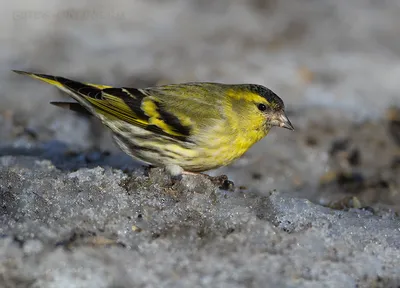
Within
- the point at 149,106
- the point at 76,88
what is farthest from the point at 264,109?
the point at 76,88

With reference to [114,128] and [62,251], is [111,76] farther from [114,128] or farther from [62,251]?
[62,251]

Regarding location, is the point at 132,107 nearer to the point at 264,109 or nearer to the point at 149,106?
the point at 149,106

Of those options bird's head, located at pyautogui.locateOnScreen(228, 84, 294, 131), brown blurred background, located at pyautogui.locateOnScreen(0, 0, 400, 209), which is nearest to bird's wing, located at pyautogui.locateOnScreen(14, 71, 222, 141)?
bird's head, located at pyautogui.locateOnScreen(228, 84, 294, 131)

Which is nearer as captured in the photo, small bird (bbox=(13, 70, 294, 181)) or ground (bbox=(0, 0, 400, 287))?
ground (bbox=(0, 0, 400, 287))

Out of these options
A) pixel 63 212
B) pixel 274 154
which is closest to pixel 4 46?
pixel 274 154

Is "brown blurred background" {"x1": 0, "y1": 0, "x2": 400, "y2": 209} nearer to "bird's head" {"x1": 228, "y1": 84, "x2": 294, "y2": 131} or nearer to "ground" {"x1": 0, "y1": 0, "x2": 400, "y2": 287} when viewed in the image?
"ground" {"x1": 0, "y1": 0, "x2": 400, "y2": 287}

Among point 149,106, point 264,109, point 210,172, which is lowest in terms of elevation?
point 210,172
